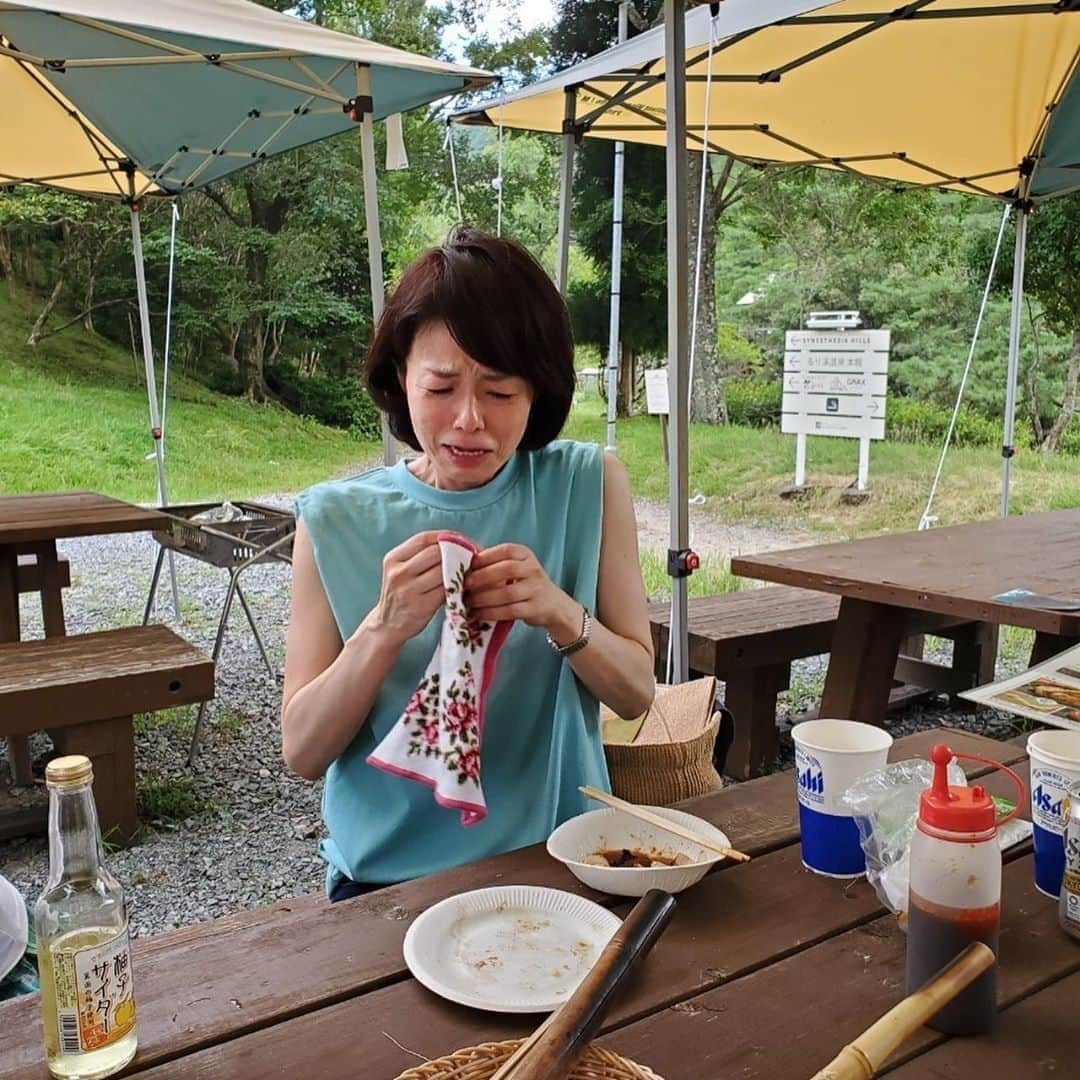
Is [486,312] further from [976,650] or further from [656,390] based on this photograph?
[976,650]

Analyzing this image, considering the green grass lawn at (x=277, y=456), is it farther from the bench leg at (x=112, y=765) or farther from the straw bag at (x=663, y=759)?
the straw bag at (x=663, y=759)

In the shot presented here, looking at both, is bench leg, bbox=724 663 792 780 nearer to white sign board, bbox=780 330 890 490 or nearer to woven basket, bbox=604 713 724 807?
woven basket, bbox=604 713 724 807

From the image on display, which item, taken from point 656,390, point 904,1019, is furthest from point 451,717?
point 656,390

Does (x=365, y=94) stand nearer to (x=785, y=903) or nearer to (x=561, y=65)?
→ (x=785, y=903)

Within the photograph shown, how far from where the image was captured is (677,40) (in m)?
2.61

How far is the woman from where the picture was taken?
128cm

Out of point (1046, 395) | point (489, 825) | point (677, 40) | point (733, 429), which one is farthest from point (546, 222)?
point (489, 825)

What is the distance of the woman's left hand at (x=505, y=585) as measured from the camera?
117 cm

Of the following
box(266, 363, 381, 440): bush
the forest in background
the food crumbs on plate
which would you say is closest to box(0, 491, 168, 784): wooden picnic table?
the food crumbs on plate

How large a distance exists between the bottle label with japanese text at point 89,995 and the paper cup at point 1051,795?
908 mm

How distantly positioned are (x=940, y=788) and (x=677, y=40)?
2.35 metres

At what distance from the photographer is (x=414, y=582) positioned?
1.16 meters

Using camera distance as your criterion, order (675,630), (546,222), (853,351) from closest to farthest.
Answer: (675,630) → (853,351) → (546,222)

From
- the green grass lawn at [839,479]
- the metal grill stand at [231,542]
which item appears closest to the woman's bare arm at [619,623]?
the metal grill stand at [231,542]
